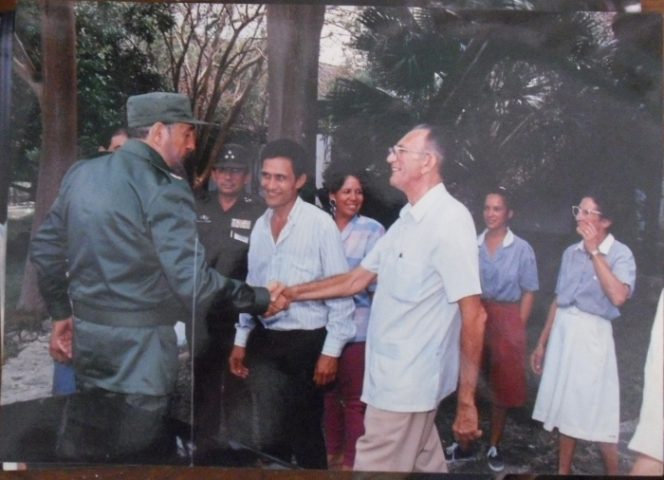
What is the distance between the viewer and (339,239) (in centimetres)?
246

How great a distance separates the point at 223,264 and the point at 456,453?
1.04 metres

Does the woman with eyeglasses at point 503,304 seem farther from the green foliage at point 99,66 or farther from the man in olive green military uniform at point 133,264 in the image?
the green foliage at point 99,66

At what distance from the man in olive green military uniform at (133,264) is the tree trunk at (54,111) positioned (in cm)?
4

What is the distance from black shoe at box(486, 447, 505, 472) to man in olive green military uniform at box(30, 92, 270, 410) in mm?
942

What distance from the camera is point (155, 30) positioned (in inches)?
99.9

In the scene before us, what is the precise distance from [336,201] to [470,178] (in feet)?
1.54

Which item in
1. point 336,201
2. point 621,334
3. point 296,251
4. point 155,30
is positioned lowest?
point 621,334

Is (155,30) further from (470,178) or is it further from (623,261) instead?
(623,261)

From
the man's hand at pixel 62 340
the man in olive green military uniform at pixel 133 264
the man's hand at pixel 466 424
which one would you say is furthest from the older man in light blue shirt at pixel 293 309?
the man's hand at pixel 62 340

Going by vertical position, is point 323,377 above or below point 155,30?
below

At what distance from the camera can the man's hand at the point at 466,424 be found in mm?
2453

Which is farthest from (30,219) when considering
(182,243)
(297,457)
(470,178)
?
(470,178)

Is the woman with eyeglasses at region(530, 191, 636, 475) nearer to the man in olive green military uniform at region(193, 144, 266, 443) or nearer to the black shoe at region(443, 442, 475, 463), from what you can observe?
the black shoe at region(443, 442, 475, 463)

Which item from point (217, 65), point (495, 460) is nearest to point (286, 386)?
point (495, 460)
